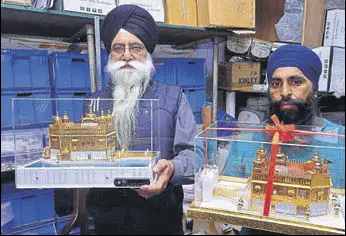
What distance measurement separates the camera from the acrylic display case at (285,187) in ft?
2.12

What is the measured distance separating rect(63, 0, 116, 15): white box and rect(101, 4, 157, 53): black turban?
0.40m

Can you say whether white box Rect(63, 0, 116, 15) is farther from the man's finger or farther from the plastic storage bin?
the man's finger

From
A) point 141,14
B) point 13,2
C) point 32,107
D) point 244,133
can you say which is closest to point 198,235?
point 244,133

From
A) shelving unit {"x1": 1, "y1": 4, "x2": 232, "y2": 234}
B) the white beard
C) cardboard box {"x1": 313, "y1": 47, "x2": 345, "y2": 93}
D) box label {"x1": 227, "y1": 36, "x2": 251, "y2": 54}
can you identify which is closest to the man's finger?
the white beard

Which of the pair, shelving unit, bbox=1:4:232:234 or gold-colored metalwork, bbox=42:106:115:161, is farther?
shelving unit, bbox=1:4:232:234

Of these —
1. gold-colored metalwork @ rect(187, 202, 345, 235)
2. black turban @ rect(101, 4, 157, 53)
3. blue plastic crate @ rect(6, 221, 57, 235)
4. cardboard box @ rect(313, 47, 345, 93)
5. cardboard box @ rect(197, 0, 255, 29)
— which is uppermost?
cardboard box @ rect(197, 0, 255, 29)

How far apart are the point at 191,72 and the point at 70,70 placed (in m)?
0.69

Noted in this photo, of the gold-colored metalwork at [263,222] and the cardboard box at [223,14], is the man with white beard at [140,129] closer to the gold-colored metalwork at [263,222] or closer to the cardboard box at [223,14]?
the gold-colored metalwork at [263,222]

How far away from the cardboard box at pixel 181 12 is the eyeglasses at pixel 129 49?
1.91ft

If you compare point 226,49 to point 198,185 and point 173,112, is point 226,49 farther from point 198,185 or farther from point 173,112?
point 198,185

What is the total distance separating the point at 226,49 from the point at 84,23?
921 mm

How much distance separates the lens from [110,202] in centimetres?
81

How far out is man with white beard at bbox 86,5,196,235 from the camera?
0.78 m

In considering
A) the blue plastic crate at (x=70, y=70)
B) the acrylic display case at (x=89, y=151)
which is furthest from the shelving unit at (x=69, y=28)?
the acrylic display case at (x=89, y=151)
